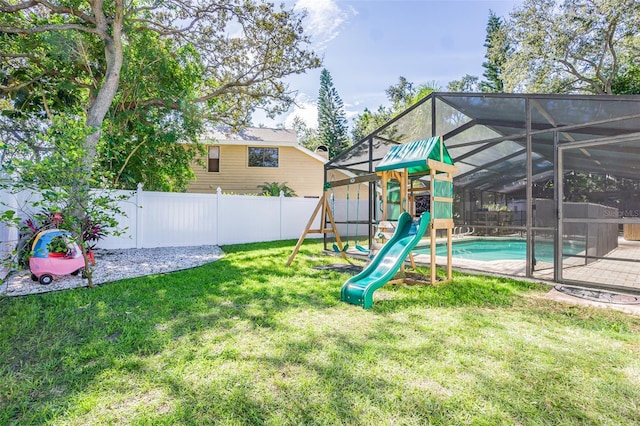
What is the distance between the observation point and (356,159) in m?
8.41

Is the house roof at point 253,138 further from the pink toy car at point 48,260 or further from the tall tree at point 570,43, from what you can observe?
the tall tree at point 570,43

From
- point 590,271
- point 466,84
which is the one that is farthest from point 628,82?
point 590,271

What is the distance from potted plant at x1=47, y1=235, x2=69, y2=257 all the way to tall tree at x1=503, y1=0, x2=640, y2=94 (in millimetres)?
19476

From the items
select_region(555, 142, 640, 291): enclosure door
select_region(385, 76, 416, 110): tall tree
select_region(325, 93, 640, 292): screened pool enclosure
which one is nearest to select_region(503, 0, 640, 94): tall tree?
select_region(325, 93, 640, 292): screened pool enclosure

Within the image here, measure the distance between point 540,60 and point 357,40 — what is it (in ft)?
33.7

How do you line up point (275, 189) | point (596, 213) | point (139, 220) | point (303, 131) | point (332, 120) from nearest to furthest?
point (596, 213) → point (139, 220) → point (275, 189) → point (332, 120) → point (303, 131)

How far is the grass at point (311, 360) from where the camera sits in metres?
1.74

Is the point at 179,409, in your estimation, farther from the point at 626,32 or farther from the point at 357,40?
the point at 626,32

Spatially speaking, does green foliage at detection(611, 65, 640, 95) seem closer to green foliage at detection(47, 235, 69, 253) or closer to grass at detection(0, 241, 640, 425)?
grass at detection(0, 241, 640, 425)

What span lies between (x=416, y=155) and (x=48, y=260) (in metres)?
5.60

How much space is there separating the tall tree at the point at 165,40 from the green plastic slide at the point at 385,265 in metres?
5.83

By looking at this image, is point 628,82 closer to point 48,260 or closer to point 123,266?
point 123,266

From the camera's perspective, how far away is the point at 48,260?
4.45m

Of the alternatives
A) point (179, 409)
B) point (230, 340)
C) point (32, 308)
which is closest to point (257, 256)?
point (32, 308)
